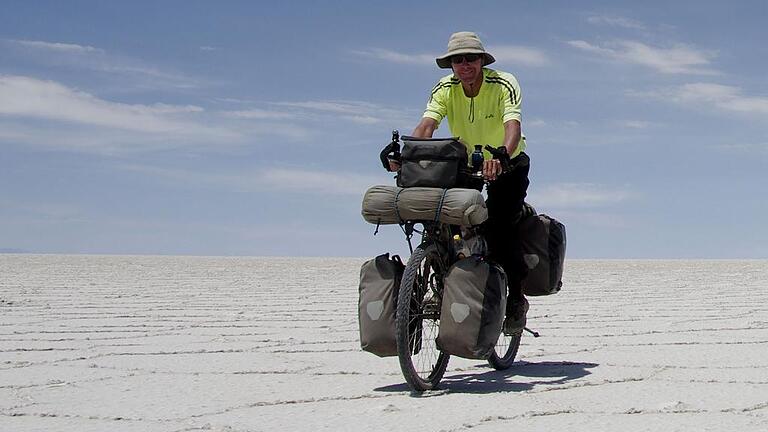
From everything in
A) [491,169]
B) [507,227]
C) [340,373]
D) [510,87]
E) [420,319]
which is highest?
[510,87]

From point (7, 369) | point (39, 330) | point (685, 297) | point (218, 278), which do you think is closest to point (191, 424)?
point (7, 369)

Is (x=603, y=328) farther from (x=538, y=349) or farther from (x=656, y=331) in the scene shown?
(x=538, y=349)

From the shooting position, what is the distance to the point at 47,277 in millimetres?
15125

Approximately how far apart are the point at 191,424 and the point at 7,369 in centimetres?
183

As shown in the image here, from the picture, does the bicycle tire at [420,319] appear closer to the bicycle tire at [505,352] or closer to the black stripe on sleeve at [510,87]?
the bicycle tire at [505,352]

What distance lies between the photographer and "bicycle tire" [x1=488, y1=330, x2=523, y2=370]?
5.26m

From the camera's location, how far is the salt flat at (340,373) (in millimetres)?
3883

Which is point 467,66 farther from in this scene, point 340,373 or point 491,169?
point 340,373

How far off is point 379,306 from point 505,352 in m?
1.24

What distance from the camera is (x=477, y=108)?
191 inches

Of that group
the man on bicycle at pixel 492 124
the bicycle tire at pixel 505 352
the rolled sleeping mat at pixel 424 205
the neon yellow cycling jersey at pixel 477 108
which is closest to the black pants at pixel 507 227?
the man on bicycle at pixel 492 124

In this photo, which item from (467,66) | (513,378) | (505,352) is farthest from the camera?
(505,352)

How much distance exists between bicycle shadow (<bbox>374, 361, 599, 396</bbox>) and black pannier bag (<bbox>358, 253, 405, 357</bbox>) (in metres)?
0.24

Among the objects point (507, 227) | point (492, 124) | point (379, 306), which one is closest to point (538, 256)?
point (507, 227)
